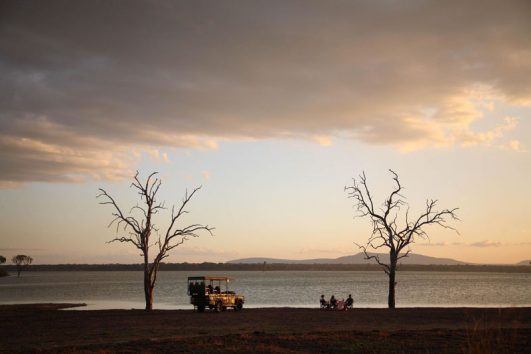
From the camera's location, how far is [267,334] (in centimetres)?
2159

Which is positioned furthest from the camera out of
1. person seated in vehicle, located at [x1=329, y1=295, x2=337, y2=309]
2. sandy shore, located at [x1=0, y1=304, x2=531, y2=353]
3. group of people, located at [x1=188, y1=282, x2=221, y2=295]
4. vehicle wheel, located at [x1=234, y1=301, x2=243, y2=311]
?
vehicle wheel, located at [x1=234, y1=301, x2=243, y2=311]

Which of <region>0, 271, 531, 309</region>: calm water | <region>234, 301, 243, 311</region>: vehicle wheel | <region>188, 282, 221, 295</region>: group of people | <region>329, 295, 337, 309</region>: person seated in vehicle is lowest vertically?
<region>0, 271, 531, 309</region>: calm water

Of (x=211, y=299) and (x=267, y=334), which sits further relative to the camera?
(x=211, y=299)

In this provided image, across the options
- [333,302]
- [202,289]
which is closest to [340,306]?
[333,302]

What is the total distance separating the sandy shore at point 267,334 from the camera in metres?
17.8

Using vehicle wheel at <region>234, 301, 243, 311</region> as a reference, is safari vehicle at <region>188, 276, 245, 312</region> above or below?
above

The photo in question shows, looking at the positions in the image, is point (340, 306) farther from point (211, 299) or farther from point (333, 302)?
point (211, 299)

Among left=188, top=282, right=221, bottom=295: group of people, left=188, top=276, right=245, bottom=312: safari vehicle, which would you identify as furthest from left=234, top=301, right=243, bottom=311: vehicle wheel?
left=188, top=282, right=221, bottom=295: group of people

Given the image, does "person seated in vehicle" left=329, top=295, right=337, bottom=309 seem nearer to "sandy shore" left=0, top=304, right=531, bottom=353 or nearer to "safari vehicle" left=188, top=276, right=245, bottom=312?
"safari vehicle" left=188, top=276, right=245, bottom=312

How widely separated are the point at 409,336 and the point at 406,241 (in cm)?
2239

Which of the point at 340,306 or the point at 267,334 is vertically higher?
the point at 267,334

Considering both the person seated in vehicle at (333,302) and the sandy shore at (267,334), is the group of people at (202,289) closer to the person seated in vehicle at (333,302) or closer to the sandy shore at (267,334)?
the person seated in vehicle at (333,302)

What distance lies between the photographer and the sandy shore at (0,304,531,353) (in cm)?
1777

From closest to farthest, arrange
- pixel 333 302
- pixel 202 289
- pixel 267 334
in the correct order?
pixel 267 334 < pixel 202 289 < pixel 333 302
